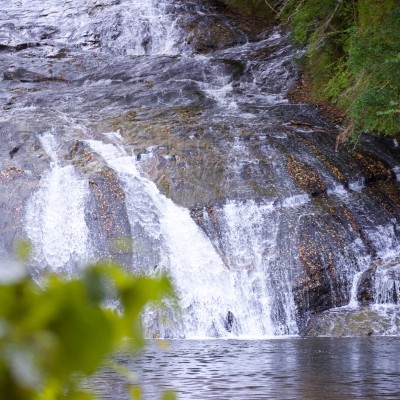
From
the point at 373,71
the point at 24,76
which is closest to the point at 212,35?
the point at 24,76

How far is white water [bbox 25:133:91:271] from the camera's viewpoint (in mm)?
13938

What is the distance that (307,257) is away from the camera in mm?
13312

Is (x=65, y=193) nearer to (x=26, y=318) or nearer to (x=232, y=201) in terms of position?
(x=232, y=201)

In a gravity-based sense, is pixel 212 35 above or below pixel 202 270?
above

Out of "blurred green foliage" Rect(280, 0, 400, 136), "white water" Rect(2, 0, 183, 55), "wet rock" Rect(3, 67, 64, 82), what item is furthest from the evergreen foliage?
"wet rock" Rect(3, 67, 64, 82)

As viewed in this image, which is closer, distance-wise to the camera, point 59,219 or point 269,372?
point 269,372

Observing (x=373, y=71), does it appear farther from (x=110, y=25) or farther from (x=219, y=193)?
(x=110, y=25)

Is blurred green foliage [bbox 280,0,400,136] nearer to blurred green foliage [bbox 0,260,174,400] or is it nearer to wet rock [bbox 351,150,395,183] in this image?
wet rock [bbox 351,150,395,183]

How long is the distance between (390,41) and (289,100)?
588cm

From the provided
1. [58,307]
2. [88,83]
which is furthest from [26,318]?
[88,83]

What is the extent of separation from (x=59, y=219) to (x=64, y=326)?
47.1 ft

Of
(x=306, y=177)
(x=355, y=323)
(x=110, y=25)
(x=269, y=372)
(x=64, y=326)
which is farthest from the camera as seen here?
(x=110, y=25)

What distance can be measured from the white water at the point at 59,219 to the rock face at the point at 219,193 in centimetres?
4

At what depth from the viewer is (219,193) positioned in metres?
14.6
